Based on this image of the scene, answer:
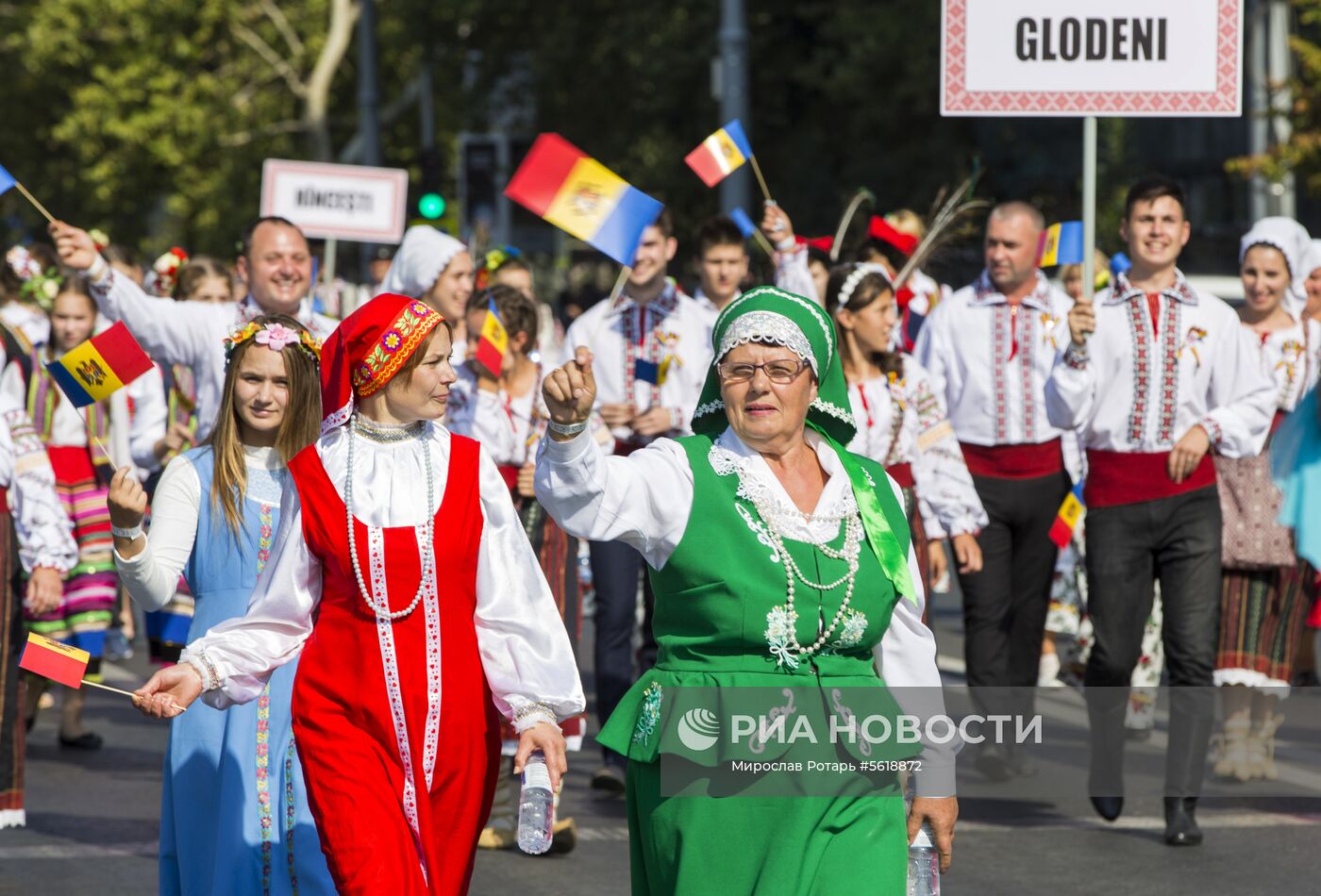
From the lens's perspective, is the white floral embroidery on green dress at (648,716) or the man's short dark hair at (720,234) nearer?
the white floral embroidery on green dress at (648,716)

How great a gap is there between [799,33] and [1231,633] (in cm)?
1965

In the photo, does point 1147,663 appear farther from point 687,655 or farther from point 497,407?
point 687,655

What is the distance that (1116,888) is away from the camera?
7.29 meters

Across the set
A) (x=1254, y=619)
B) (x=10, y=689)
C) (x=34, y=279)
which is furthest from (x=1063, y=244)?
(x=34, y=279)

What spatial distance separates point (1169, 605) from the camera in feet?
26.5

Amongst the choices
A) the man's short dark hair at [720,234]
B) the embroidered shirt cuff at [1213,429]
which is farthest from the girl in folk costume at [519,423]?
the embroidered shirt cuff at [1213,429]

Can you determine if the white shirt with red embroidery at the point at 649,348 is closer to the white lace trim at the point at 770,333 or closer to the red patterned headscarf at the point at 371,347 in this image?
the red patterned headscarf at the point at 371,347

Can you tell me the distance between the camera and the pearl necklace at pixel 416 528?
5.11 metres

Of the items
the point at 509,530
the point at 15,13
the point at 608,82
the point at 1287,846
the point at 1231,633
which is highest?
the point at 15,13

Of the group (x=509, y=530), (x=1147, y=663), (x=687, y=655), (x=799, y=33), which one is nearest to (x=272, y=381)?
(x=509, y=530)

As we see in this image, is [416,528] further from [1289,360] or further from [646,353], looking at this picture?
[1289,360]

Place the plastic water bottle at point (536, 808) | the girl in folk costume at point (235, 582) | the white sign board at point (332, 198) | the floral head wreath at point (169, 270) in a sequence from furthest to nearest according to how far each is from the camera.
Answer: the white sign board at point (332, 198) → the floral head wreath at point (169, 270) → the girl in folk costume at point (235, 582) → the plastic water bottle at point (536, 808)

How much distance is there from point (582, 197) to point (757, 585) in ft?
9.64

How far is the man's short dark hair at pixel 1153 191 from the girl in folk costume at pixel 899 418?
95cm
